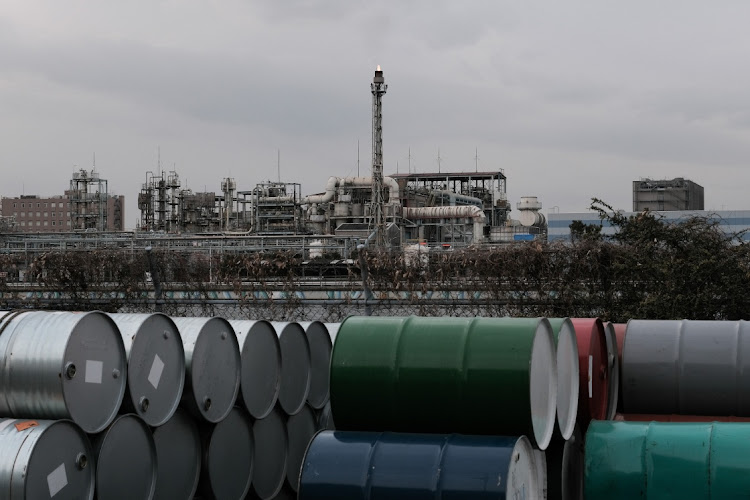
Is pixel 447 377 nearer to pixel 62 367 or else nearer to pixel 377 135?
pixel 62 367

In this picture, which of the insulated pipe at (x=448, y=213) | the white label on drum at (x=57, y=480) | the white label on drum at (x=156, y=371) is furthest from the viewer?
the insulated pipe at (x=448, y=213)

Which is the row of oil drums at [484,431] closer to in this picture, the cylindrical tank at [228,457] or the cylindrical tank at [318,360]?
the cylindrical tank at [228,457]

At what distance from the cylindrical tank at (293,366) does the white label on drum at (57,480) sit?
300cm

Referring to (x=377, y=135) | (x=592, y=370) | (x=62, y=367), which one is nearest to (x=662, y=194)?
(x=377, y=135)

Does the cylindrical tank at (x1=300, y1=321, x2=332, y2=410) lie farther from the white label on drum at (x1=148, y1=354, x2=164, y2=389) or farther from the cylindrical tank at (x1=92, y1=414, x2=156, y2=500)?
the cylindrical tank at (x1=92, y1=414, x2=156, y2=500)

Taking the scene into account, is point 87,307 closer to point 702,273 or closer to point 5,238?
point 702,273

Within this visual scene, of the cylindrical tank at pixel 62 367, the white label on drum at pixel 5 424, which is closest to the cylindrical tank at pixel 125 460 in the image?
the cylindrical tank at pixel 62 367

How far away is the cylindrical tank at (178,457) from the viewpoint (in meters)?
7.43

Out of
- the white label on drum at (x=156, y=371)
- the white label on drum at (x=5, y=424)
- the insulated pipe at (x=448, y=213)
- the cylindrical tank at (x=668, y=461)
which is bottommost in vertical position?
the cylindrical tank at (x=668, y=461)

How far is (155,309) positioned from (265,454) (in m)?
5.56

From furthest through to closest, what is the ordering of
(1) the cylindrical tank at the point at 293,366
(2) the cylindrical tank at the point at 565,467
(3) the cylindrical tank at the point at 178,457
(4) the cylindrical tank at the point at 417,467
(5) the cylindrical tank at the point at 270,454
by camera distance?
(1) the cylindrical tank at the point at 293,366
(5) the cylindrical tank at the point at 270,454
(2) the cylindrical tank at the point at 565,467
(3) the cylindrical tank at the point at 178,457
(4) the cylindrical tank at the point at 417,467

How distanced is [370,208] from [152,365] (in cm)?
5356

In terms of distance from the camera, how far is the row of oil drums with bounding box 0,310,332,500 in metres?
6.12

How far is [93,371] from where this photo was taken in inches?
255
